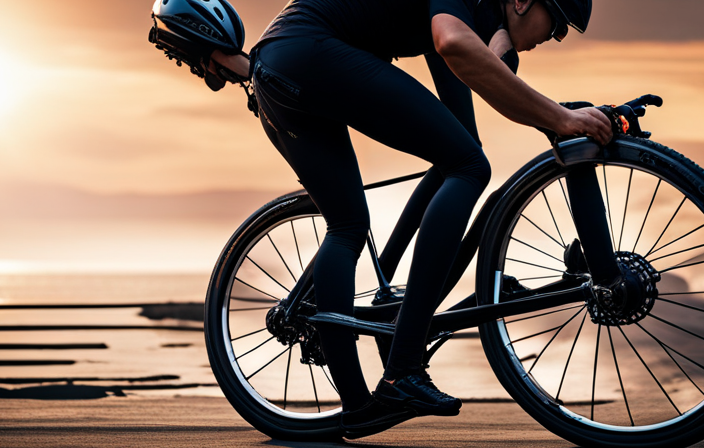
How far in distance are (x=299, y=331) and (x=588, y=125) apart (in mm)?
1010

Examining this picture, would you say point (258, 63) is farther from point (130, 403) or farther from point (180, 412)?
point (130, 403)

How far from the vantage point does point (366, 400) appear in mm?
1870

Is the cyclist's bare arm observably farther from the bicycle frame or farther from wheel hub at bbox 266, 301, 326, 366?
wheel hub at bbox 266, 301, 326, 366

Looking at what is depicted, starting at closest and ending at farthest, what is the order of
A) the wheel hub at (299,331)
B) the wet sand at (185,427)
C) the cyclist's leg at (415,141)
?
the cyclist's leg at (415,141) → the wet sand at (185,427) → the wheel hub at (299,331)

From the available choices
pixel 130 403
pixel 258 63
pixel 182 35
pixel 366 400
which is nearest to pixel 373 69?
pixel 258 63

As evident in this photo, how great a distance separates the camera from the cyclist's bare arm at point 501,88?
5.12 feet

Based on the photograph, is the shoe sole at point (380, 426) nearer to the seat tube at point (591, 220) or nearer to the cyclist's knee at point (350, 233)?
the cyclist's knee at point (350, 233)

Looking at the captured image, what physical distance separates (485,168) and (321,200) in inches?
16.4

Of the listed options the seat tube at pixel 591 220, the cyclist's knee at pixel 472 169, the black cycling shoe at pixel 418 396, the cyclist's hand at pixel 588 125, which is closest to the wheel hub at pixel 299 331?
the black cycling shoe at pixel 418 396

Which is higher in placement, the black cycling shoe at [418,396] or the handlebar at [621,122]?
the handlebar at [621,122]

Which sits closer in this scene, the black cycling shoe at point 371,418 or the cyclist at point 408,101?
the cyclist at point 408,101

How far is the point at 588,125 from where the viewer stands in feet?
5.59

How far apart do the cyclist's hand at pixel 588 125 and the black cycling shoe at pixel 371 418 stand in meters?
0.76

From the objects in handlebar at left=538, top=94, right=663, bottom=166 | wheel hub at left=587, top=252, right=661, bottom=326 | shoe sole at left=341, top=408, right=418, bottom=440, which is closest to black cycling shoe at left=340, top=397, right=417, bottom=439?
shoe sole at left=341, top=408, right=418, bottom=440
